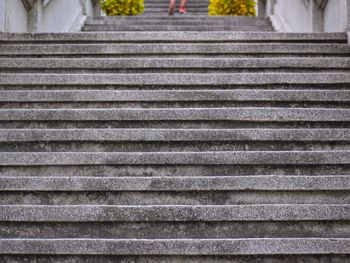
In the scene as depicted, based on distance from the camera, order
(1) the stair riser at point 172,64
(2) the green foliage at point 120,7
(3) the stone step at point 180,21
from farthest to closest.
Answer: (2) the green foliage at point 120,7 → (3) the stone step at point 180,21 → (1) the stair riser at point 172,64

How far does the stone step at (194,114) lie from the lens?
4.61 metres

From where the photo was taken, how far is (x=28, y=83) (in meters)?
5.20

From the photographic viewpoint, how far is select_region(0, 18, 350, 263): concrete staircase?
3721 mm

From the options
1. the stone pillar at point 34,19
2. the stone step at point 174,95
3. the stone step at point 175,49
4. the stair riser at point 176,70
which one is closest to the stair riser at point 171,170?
the stone step at point 174,95

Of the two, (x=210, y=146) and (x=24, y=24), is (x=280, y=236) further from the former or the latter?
(x=24, y=24)

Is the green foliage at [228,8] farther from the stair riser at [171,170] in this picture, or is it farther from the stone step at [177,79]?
the stair riser at [171,170]

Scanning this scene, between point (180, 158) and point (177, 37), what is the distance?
6.85 feet

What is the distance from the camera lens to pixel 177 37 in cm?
595

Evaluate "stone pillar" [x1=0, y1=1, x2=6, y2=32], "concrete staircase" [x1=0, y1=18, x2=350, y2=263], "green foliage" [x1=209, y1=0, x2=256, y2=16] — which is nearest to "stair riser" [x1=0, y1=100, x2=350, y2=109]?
"concrete staircase" [x1=0, y1=18, x2=350, y2=263]

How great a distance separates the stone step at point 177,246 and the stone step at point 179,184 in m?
0.47

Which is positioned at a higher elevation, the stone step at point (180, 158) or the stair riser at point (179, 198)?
the stone step at point (180, 158)

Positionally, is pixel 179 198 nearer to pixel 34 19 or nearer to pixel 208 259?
pixel 208 259

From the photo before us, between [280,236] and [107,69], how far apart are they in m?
2.48

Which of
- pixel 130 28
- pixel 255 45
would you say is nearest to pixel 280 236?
pixel 255 45
